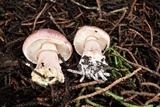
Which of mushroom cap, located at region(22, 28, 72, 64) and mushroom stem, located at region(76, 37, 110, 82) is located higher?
mushroom cap, located at region(22, 28, 72, 64)

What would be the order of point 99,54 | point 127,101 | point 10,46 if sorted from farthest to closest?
1. point 10,46
2. point 99,54
3. point 127,101

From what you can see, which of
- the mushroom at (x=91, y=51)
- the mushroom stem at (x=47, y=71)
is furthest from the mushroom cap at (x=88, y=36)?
the mushroom stem at (x=47, y=71)

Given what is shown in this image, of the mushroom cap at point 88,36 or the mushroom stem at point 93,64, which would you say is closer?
the mushroom stem at point 93,64

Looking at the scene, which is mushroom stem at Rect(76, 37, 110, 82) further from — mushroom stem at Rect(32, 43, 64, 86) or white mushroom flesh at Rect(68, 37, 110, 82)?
mushroom stem at Rect(32, 43, 64, 86)

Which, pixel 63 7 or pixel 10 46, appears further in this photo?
pixel 63 7

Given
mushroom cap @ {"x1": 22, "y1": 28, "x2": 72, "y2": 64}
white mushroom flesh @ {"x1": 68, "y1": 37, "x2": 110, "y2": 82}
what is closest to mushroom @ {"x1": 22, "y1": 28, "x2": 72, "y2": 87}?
mushroom cap @ {"x1": 22, "y1": 28, "x2": 72, "y2": 64}

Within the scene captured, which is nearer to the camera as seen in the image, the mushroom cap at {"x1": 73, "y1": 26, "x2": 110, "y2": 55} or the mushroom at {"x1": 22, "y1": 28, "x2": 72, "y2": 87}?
the mushroom at {"x1": 22, "y1": 28, "x2": 72, "y2": 87}

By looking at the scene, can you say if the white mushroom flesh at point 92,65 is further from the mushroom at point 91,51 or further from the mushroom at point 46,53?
the mushroom at point 46,53

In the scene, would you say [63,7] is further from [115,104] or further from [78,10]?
[115,104]

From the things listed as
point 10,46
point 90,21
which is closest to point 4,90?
point 10,46
